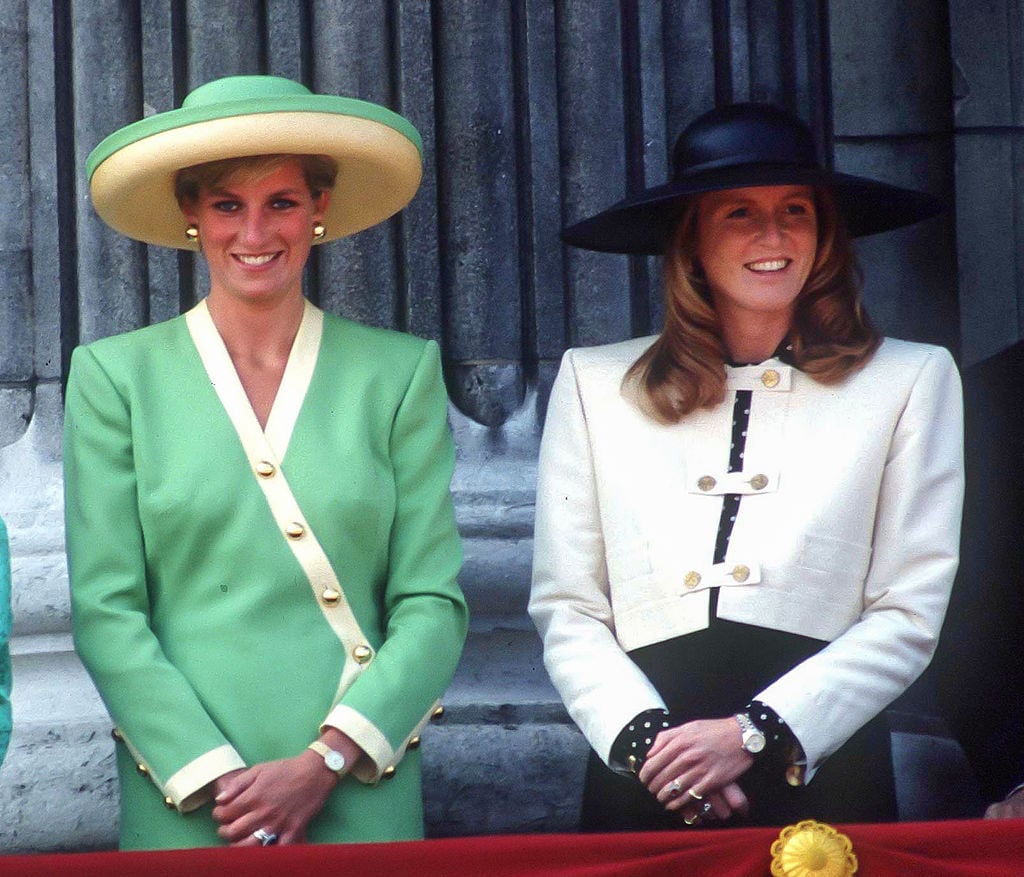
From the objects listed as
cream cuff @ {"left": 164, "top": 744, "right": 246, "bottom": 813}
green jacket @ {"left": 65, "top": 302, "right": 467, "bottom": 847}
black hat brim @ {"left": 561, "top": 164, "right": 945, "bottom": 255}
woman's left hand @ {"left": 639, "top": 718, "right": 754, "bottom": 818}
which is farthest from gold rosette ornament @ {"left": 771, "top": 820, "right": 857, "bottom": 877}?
black hat brim @ {"left": 561, "top": 164, "right": 945, "bottom": 255}

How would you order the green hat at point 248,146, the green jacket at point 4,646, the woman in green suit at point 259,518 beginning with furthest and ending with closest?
the green hat at point 248,146 → the woman in green suit at point 259,518 → the green jacket at point 4,646

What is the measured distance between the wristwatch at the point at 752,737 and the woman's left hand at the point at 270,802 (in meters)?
0.62

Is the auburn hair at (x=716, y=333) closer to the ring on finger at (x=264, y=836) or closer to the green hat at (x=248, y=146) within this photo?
the green hat at (x=248, y=146)

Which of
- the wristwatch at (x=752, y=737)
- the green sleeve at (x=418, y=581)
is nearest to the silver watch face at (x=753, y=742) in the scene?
the wristwatch at (x=752, y=737)

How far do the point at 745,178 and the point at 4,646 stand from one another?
1.33 metres

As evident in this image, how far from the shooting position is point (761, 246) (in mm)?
3098

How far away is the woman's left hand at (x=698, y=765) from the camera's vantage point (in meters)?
2.79

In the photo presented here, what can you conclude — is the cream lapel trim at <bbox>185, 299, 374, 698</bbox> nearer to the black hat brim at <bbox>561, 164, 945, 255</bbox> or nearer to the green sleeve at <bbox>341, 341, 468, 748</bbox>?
the green sleeve at <bbox>341, 341, 468, 748</bbox>

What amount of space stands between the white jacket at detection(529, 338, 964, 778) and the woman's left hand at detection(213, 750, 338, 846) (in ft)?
1.42

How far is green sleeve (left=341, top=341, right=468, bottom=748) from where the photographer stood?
2.91m

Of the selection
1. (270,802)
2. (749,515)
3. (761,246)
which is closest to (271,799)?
(270,802)

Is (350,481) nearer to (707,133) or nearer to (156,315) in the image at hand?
(707,133)

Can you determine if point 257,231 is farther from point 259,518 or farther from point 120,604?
point 120,604

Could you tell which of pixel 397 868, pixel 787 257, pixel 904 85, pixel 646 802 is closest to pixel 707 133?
pixel 787 257
